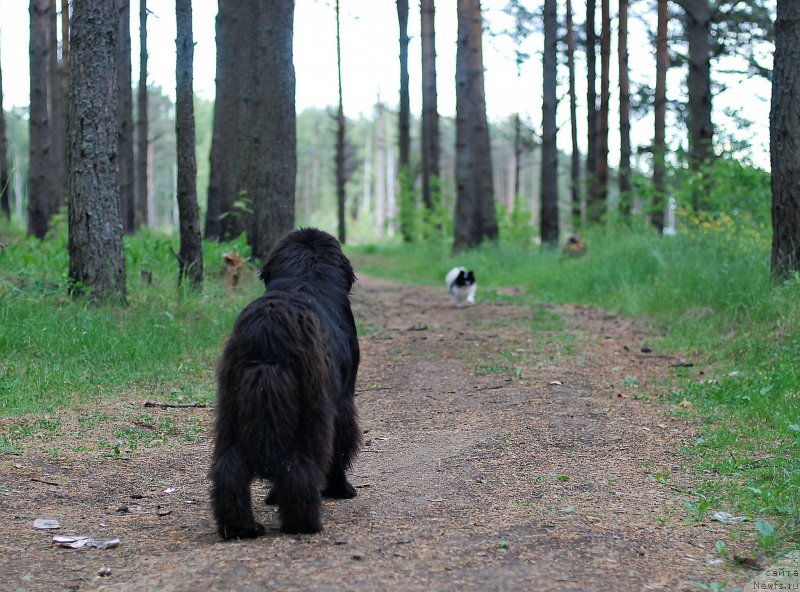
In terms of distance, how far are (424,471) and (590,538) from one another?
5.24 ft

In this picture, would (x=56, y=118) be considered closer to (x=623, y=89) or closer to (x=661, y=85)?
(x=623, y=89)

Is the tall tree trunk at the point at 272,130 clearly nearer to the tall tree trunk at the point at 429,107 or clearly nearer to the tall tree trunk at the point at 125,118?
the tall tree trunk at the point at 125,118

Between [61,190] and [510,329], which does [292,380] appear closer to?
[510,329]

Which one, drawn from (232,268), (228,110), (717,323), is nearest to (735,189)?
(717,323)

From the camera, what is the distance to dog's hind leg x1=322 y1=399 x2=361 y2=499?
4867 mm

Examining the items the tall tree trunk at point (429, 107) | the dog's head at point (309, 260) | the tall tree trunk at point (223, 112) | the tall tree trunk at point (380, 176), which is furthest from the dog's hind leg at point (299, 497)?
the tall tree trunk at point (380, 176)

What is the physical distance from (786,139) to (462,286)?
579 cm

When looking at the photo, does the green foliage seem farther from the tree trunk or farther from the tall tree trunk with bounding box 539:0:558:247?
the tree trunk

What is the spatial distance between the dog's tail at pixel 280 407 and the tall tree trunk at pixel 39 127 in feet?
52.9

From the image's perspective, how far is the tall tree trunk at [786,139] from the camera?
1004 centimetres

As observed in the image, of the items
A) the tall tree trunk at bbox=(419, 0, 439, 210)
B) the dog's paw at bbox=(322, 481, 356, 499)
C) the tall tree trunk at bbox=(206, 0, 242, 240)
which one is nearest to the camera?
the dog's paw at bbox=(322, 481, 356, 499)

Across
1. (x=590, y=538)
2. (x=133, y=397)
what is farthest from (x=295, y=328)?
(x=133, y=397)

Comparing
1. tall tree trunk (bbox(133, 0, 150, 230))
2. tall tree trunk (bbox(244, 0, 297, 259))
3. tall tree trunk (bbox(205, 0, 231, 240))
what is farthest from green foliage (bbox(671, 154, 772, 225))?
tall tree trunk (bbox(133, 0, 150, 230))

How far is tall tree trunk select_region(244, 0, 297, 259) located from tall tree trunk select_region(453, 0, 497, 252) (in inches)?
362
